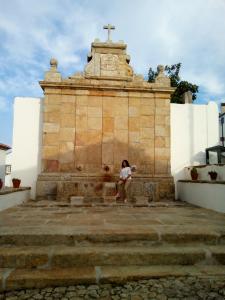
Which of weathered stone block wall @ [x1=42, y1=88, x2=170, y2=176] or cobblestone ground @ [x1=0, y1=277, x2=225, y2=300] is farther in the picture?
weathered stone block wall @ [x1=42, y1=88, x2=170, y2=176]

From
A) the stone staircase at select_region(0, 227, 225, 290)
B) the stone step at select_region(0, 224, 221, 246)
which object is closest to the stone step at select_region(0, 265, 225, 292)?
the stone staircase at select_region(0, 227, 225, 290)

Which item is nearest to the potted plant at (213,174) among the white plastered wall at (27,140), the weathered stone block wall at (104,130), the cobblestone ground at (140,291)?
the weathered stone block wall at (104,130)

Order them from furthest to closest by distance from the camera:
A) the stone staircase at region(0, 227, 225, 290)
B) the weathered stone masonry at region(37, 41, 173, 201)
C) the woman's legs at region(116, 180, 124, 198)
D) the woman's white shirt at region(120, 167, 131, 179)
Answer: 1. the weathered stone masonry at region(37, 41, 173, 201)
2. the woman's legs at region(116, 180, 124, 198)
3. the woman's white shirt at region(120, 167, 131, 179)
4. the stone staircase at region(0, 227, 225, 290)

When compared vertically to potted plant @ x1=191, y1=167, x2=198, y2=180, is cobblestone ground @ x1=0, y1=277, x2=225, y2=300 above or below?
below

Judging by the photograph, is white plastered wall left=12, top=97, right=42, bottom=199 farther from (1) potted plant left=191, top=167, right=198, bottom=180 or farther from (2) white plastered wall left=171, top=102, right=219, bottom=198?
(1) potted plant left=191, top=167, right=198, bottom=180

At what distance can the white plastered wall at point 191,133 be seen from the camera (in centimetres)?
998

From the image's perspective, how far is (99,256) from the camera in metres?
3.48

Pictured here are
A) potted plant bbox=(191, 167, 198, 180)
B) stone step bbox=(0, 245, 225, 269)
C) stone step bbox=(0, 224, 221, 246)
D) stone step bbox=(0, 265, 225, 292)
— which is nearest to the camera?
stone step bbox=(0, 265, 225, 292)

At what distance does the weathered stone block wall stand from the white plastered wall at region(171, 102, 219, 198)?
394 millimetres

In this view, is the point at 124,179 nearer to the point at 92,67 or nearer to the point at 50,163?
the point at 50,163

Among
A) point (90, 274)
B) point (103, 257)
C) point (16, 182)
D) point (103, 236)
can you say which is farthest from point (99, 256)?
point (16, 182)

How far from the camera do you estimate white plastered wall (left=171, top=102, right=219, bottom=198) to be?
Result: 9977 mm

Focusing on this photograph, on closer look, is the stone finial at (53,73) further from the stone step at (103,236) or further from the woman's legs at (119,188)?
the stone step at (103,236)

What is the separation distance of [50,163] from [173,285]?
7036 millimetres
